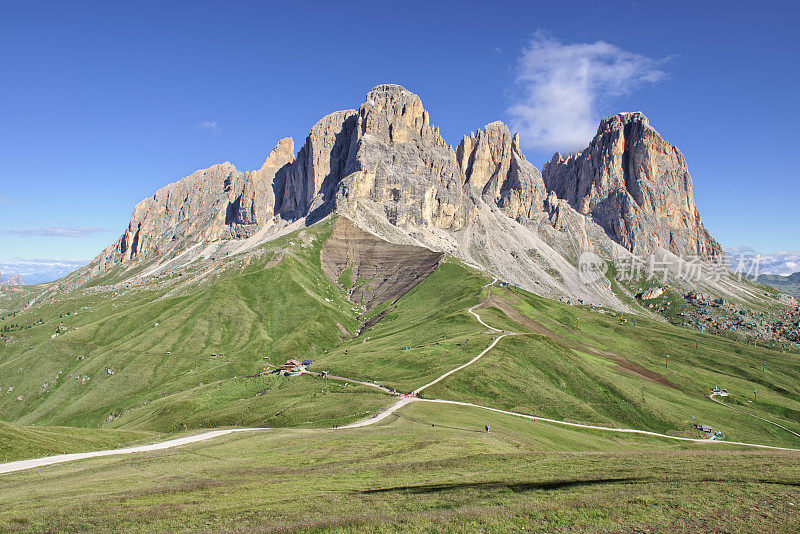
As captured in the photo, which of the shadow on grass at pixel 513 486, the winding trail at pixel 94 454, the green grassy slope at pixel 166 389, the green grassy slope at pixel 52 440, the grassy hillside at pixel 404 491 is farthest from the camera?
the green grassy slope at pixel 166 389

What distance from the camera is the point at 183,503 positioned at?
29.2 metres

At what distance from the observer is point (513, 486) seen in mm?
31609

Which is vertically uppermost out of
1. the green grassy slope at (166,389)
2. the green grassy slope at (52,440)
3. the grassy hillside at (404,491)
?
the grassy hillside at (404,491)

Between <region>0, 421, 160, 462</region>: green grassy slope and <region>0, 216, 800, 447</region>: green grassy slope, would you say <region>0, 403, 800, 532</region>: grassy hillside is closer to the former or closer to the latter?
<region>0, 421, 160, 462</region>: green grassy slope

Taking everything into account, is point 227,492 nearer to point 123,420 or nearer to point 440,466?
point 440,466

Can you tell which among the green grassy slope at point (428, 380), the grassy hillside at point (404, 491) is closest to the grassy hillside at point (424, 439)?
the grassy hillside at point (404, 491)

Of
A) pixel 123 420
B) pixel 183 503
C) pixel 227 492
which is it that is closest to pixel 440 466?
pixel 227 492

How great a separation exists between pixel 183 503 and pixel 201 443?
115ft

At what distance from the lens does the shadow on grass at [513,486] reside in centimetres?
3123

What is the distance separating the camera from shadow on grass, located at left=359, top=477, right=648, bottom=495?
31.2 metres

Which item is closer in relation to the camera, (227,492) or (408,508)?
(408,508)

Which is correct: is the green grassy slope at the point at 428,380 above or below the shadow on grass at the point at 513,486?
below

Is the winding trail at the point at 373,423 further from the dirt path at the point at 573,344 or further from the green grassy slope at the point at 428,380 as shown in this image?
the dirt path at the point at 573,344

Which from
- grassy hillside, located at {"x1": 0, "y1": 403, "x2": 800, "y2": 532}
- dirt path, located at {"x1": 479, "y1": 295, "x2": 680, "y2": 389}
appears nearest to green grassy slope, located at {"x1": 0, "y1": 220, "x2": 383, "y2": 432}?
grassy hillside, located at {"x1": 0, "y1": 403, "x2": 800, "y2": 532}
